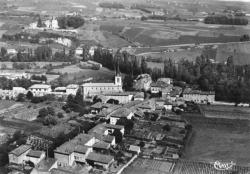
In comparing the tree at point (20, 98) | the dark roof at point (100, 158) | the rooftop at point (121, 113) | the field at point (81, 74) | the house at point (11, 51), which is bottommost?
the tree at point (20, 98)

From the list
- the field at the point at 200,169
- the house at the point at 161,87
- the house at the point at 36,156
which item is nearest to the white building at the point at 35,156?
the house at the point at 36,156

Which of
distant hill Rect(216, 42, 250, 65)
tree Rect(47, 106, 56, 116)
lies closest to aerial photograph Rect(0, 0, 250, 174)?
tree Rect(47, 106, 56, 116)

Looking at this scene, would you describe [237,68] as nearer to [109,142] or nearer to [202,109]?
[202,109]

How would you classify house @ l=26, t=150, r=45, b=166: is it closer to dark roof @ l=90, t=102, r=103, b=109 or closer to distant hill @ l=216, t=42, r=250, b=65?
dark roof @ l=90, t=102, r=103, b=109

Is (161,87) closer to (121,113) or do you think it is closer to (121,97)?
(121,97)

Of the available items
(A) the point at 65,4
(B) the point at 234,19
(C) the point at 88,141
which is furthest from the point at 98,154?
(A) the point at 65,4

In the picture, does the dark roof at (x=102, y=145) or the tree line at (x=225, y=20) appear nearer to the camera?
the dark roof at (x=102, y=145)

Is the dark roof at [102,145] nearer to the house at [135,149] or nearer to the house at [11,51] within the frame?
the house at [135,149]
